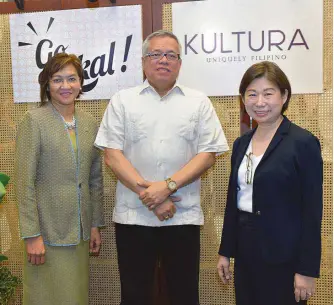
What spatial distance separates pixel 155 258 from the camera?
2.26m

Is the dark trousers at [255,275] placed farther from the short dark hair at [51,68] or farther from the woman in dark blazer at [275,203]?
the short dark hair at [51,68]

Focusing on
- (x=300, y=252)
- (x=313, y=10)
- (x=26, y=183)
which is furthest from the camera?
(x=313, y=10)

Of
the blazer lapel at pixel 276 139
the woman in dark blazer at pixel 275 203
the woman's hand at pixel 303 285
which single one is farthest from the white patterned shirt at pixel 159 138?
the woman's hand at pixel 303 285

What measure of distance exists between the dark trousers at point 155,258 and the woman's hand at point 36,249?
38cm

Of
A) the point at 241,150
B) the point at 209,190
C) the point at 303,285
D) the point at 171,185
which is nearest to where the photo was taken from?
the point at 303,285

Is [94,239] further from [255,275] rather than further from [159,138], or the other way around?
[255,275]

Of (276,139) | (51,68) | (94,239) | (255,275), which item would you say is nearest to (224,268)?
(255,275)

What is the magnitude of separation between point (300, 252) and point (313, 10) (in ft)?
5.27

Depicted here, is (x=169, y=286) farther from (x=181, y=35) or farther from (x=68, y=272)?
(x=181, y=35)

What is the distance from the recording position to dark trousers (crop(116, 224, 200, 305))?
2.22m

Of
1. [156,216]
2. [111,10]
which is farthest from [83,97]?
[156,216]

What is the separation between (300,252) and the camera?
1.65 m

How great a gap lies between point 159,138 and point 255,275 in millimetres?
828

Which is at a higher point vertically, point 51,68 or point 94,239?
point 51,68
